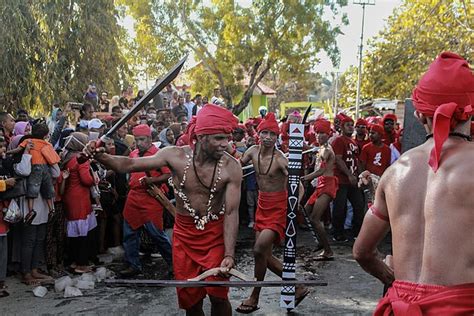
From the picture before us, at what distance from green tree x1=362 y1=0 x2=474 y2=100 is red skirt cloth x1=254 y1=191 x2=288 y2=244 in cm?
1120

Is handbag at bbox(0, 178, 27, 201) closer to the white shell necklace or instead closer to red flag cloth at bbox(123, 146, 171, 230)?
red flag cloth at bbox(123, 146, 171, 230)

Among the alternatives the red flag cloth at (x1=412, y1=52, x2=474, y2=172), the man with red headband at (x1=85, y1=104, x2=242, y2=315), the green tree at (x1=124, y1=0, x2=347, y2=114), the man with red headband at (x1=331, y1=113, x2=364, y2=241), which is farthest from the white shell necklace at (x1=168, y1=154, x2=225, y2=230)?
the green tree at (x1=124, y1=0, x2=347, y2=114)

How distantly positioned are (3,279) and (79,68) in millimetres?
10756

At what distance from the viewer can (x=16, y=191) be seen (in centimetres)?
610

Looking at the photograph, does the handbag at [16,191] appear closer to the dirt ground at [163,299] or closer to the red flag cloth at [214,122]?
the dirt ground at [163,299]

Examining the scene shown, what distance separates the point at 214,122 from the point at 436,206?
2389 millimetres

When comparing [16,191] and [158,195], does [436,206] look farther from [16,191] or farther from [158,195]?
[16,191]

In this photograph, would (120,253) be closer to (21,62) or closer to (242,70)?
(21,62)

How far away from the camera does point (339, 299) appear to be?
6.26m

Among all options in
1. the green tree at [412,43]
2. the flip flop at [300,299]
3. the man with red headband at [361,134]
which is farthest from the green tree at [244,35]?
the flip flop at [300,299]

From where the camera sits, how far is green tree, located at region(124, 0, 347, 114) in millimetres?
23375

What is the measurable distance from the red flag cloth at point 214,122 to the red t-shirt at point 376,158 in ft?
17.4

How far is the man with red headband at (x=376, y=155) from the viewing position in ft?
30.5

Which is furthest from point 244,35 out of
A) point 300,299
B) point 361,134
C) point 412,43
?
point 300,299
